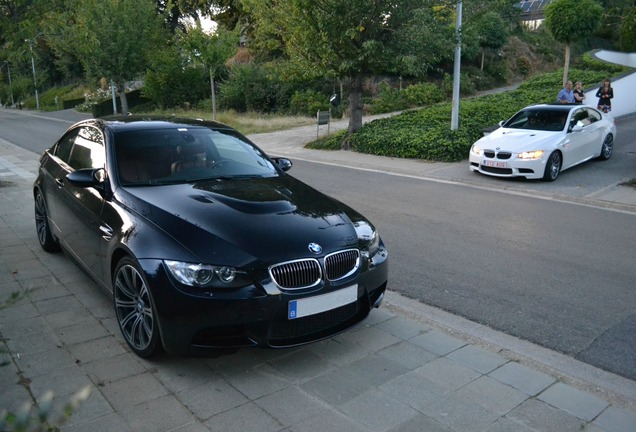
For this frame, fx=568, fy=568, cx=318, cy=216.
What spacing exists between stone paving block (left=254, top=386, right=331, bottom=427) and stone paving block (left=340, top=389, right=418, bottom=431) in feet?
0.54

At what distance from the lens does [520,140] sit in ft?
39.5

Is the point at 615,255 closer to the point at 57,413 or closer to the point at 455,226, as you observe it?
the point at 455,226

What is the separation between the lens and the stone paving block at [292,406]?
11.0ft

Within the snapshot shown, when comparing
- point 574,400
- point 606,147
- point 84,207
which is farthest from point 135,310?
point 606,147

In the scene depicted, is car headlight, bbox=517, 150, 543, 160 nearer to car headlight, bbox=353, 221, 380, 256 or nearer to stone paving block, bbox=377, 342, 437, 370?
car headlight, bbox=353, 221, 380, 256

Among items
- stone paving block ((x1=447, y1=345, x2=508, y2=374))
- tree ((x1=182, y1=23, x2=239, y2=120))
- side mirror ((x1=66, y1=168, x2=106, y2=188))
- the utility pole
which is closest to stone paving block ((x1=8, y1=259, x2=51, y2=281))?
side mirror ((x1=66, y1=168, x2=106, y2=188))

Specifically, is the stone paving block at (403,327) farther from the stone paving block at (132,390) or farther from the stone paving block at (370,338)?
the stone paving block at (132,390)

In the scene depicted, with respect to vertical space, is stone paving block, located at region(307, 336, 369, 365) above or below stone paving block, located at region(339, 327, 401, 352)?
→ above

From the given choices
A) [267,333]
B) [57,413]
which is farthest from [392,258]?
[57,413]

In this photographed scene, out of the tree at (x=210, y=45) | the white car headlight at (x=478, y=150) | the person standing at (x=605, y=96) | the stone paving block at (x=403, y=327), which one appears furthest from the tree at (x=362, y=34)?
the stone paving block at (x=403, y=327)

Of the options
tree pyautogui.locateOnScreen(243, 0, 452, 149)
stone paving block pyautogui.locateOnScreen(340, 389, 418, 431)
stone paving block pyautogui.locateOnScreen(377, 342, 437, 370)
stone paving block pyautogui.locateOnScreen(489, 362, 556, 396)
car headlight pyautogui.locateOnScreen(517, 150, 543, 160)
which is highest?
tree pyautogui.locateOnScreen(243, 0, 452, 149)

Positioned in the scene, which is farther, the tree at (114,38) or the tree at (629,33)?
the tree at (629,33)

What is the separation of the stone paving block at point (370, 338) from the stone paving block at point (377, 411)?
2.27ft

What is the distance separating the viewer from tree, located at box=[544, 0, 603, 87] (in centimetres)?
1944
